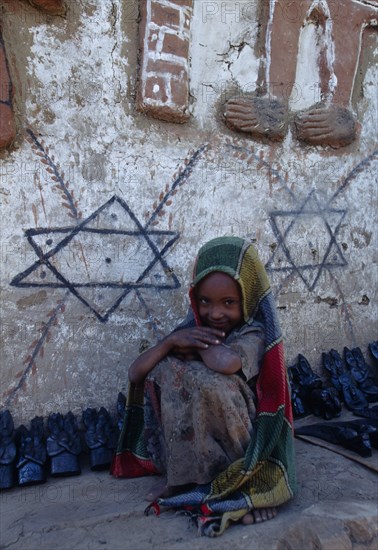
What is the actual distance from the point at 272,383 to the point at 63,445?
3.92 feet

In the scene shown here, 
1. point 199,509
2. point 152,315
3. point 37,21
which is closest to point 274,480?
point 199,509

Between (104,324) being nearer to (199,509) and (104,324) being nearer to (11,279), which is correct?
(11,279)

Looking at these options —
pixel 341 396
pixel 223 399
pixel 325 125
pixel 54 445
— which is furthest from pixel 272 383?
pixel 325 125

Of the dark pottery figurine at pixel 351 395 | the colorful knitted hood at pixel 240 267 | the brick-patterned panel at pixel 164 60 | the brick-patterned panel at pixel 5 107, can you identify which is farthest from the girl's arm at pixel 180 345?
the dark pottery figurine at pixel 351 395

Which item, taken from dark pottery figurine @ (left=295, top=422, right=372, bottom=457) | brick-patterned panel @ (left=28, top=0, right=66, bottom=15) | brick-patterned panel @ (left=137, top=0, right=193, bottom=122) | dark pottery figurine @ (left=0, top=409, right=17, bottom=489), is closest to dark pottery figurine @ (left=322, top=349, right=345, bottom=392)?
dark pottery figurine @ (left=295, top=422, right=372, bottom=457)

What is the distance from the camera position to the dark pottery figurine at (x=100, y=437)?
301 cm

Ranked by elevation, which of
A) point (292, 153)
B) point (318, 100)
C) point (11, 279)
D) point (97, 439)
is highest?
point (318, 100)

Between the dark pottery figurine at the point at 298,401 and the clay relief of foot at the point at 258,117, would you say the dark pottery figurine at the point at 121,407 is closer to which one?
the dark pottery figurine at the point at 298,401

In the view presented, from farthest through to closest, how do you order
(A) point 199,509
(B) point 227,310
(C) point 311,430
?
1. (C) point 311,430
2. (B) point 227,310
3. (A) point 199,509

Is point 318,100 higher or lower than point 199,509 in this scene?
higher

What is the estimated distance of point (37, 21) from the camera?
3260mm

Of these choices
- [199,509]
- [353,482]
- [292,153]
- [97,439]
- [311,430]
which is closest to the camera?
[199,509]

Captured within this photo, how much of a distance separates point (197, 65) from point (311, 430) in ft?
7.66

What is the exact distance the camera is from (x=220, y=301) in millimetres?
2541
